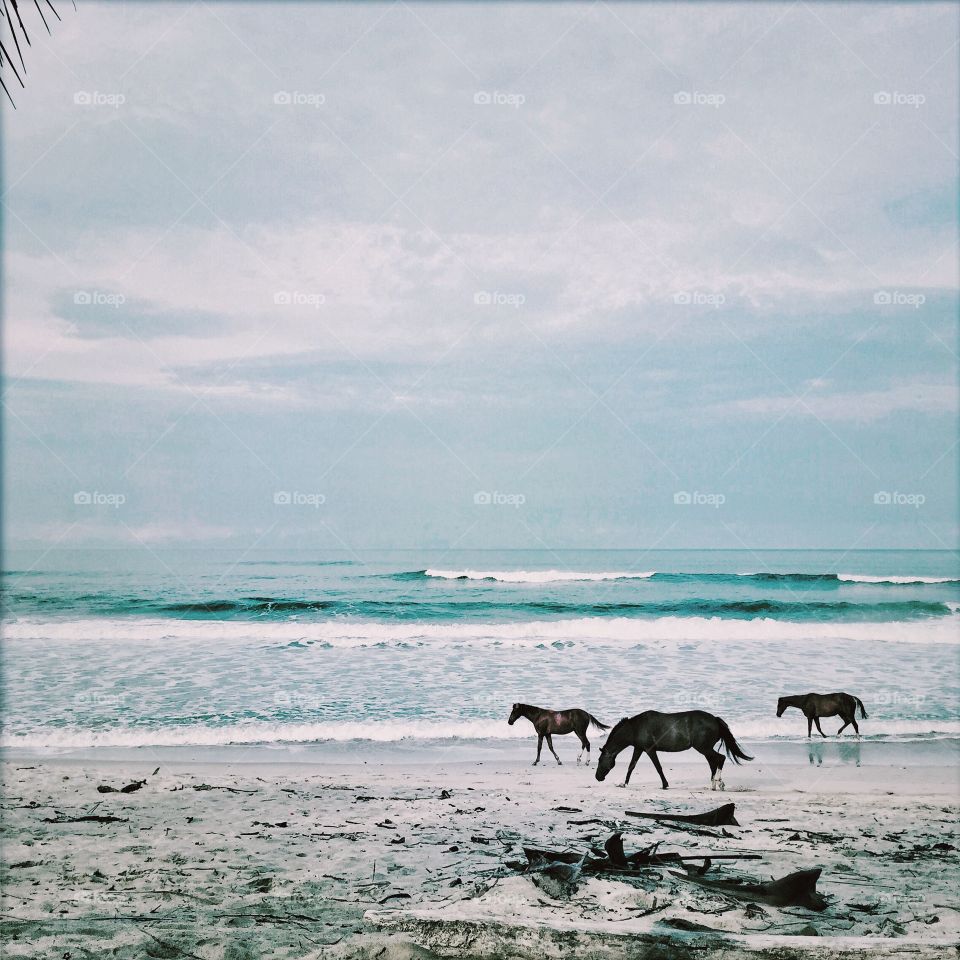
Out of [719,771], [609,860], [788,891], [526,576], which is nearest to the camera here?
[788,891]

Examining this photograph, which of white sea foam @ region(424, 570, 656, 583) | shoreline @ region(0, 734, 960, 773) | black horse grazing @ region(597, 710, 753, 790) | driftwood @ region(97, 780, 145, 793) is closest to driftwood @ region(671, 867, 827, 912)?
black horse grazing @ region(597, 710, 753, 790)

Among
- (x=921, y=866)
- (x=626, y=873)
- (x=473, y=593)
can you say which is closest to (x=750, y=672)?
(x=921, y=866)

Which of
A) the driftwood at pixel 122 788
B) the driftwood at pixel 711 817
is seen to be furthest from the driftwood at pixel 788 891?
the driftwood at pixel 122 788

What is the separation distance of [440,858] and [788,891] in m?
2.16

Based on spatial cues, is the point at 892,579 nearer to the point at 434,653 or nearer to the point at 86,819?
the point at 434,653

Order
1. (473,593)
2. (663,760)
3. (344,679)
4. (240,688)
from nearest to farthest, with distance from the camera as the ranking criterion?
(663,760) < (240,688) < (344,679) < (473,593)

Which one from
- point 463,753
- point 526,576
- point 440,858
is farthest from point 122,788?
point 526,576

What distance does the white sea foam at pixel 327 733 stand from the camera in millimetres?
9273

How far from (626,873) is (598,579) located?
3284 centimetres

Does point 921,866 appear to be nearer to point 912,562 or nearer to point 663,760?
point 663,760

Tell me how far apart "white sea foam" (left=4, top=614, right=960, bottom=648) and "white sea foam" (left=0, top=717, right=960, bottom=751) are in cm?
805

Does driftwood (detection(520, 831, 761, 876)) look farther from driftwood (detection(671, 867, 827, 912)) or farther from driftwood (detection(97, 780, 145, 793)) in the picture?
driftwood (detection(97, 780, 145, 793))

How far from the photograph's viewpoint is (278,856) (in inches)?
195

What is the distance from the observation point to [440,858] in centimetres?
490
